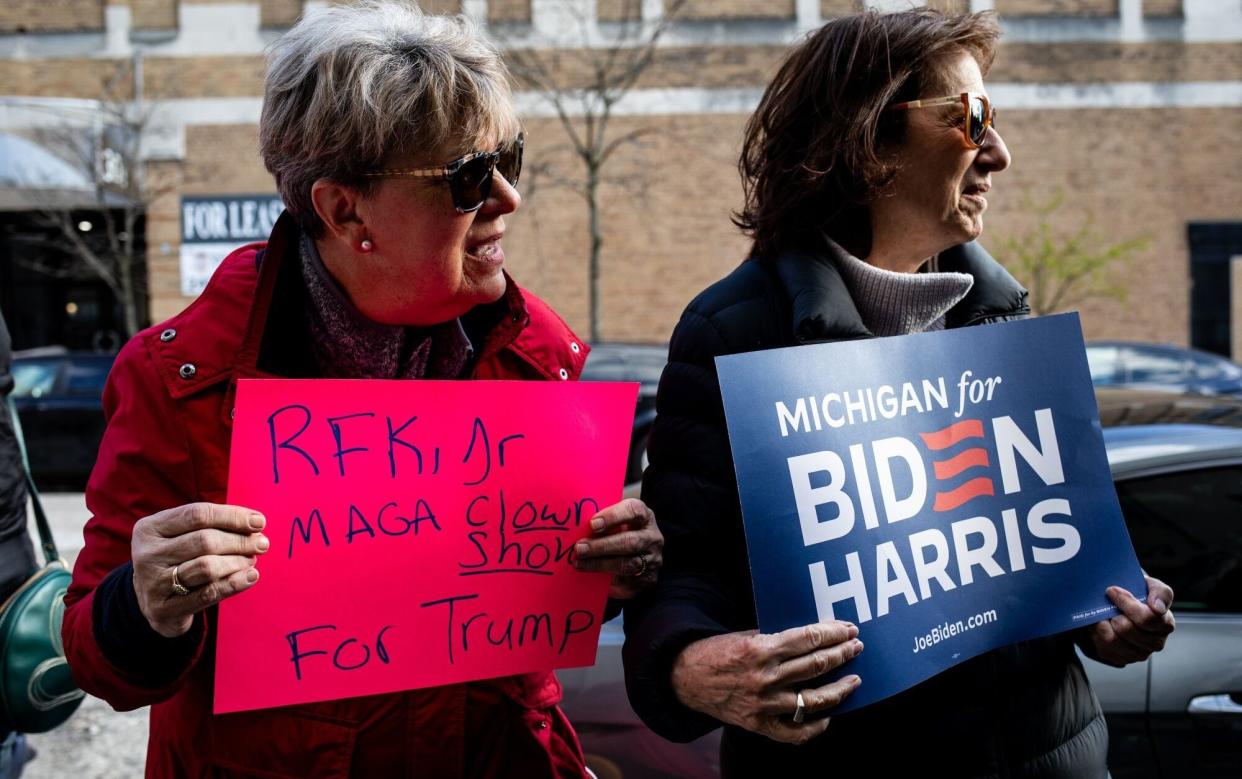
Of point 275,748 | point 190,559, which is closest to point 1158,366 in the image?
point 275,748

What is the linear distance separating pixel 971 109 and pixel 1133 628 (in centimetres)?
84

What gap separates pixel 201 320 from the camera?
151cm

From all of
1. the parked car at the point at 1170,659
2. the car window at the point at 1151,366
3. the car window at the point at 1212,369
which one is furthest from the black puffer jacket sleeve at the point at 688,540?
the car window at the point at 1212,369

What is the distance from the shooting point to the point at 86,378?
12.4m

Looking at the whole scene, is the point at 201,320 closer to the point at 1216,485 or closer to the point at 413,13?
the point at 413,13

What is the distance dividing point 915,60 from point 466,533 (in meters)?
0.99

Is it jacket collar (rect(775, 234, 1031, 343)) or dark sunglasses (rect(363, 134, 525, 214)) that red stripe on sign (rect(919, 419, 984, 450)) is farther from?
dark sunglasses (rect(363, 134, 525, 214))

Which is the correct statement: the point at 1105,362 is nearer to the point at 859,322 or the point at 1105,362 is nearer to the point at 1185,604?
the point at 1185,604

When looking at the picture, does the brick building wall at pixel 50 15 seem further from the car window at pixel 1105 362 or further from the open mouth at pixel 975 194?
the open mouth at pixel 975 194

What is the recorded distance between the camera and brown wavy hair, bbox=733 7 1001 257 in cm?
171

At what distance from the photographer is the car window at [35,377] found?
40.1 ft

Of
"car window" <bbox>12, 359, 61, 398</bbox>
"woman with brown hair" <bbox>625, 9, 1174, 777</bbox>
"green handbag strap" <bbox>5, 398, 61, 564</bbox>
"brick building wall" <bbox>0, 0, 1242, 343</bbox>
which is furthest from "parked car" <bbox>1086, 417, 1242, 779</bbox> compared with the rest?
"brick building wall" <bbox>0, 0, 1242, 343</bbox>

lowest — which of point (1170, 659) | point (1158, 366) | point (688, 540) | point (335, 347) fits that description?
point (1158, 366)

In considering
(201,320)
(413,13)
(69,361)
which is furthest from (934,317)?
(69,361)
